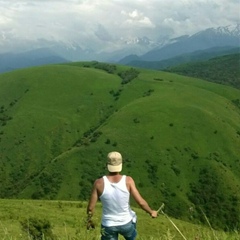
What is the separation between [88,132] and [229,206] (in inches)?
2835

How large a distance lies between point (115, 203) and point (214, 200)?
14412cm

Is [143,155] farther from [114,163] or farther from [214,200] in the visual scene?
[114,163]

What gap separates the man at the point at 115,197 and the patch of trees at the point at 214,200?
136 meters

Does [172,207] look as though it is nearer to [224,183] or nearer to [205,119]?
[224,183]

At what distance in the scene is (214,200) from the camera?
484 ft

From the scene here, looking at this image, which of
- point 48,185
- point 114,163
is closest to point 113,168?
point 114,163

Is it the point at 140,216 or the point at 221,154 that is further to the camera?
the point at 221,154

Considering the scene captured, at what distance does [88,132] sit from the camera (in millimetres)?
190500

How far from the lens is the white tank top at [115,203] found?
30.5 feet

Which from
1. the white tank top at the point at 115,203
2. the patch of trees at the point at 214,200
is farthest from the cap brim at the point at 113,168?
the patch of trees at the point at 214,200

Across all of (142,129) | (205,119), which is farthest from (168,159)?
(205,119)

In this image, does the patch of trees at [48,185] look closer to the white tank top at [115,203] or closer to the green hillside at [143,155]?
the green hillside at [143,155]

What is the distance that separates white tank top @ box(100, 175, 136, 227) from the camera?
366 inches

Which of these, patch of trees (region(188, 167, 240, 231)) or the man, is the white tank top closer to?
the man
